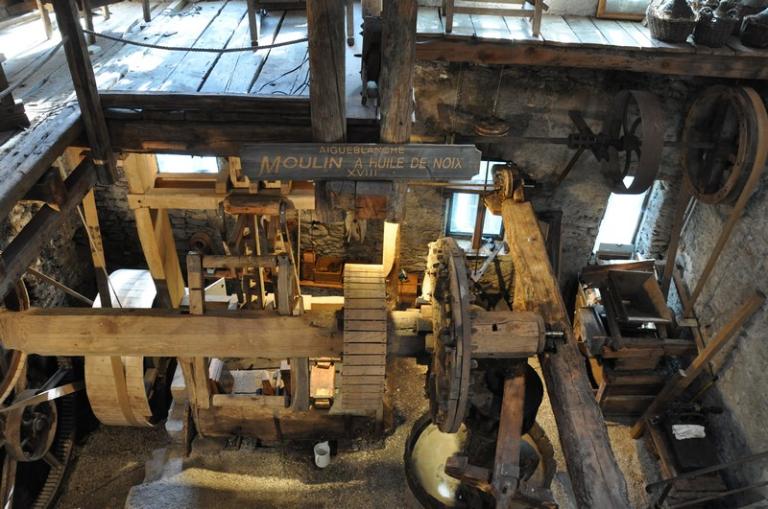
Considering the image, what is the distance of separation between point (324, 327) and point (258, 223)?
2.09 metres

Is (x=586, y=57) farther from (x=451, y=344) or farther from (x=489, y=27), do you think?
(x=451, y=344)

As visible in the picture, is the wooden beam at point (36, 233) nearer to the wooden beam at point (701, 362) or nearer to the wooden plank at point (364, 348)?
the wooden plank at point (364, 348)

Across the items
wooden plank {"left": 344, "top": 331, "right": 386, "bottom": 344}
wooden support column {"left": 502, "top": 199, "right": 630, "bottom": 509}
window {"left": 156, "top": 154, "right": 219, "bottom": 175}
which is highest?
wooden plank {"left": 344, "top": 331, "right": 386, "bottom": 344}

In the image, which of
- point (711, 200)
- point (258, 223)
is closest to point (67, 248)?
point (258, 223)

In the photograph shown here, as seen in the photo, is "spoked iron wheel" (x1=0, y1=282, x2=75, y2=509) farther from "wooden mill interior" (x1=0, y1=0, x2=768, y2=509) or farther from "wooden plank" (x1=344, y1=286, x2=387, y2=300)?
"wooden plank" (x1=344, y1=286, x2=387, y2=300)

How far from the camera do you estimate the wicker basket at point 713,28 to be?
5.15 meters

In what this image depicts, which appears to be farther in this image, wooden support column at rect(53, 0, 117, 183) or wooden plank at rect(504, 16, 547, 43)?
wooden plank at rect(504, 16, 547, 43)

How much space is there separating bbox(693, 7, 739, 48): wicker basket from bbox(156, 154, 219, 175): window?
5439mm

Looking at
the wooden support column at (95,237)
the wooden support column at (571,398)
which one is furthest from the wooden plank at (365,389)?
the wooden support column at (95,237)

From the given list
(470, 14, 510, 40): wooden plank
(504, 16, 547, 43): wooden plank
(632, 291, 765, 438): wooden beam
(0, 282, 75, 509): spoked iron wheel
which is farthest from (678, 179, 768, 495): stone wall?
(0, 282, 75, 509): spoked iron wheel

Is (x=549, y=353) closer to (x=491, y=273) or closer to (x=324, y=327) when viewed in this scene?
(x=324, y=327)

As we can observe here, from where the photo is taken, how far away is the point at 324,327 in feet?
13.2

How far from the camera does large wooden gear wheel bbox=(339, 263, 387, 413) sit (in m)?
3.89

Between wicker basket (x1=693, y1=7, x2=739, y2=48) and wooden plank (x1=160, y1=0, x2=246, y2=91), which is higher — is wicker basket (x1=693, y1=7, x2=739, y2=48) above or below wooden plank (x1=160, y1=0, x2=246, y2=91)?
above
